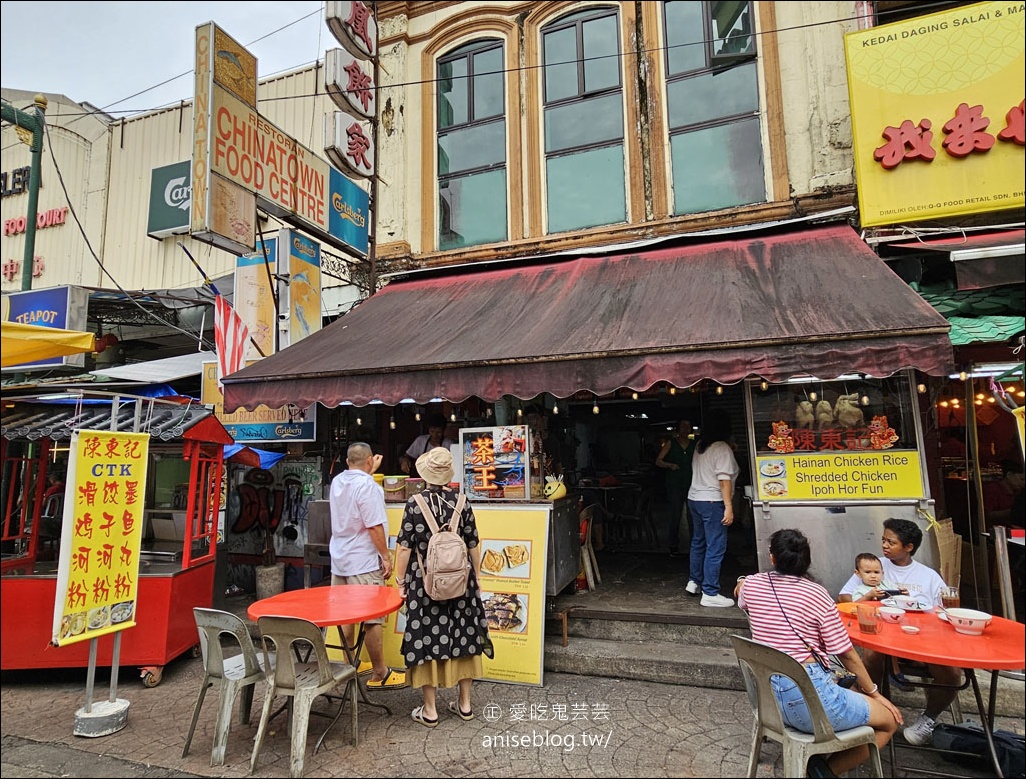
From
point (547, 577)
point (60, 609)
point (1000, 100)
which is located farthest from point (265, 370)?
point (1000, 100)

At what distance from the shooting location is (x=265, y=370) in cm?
652

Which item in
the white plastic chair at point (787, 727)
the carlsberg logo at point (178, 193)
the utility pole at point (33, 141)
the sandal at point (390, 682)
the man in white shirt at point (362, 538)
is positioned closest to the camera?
the white plastic chair at point (787, 727)

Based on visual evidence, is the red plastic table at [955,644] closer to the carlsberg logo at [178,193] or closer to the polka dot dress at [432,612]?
the polka dot dress at [432,612]

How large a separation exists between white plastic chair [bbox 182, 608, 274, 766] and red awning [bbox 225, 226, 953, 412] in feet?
7.89

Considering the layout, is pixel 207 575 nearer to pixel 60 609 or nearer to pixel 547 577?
pixel 60 609

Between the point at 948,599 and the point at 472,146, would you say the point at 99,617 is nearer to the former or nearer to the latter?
the point at 948,599

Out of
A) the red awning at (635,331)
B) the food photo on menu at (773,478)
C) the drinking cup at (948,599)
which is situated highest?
the red awning at (635,331)

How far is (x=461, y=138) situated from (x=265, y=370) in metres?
4.88

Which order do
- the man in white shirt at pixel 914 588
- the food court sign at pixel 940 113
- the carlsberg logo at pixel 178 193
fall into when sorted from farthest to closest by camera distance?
the carlsberg logo at pixel 178 193 → the food court sign at pixel 940 113 → the man in white shirt at pixel 914 588

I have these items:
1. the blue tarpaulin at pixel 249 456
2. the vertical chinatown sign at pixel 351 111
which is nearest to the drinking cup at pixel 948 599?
the blue tarpaulin at pixel 249 456

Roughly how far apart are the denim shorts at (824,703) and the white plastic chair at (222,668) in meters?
3.32

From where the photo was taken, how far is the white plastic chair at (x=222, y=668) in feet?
12.8

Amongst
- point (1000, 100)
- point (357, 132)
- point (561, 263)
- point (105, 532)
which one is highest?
point (357, 132)

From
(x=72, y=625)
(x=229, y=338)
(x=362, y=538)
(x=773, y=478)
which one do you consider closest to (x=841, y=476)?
(x=773, y=478)
